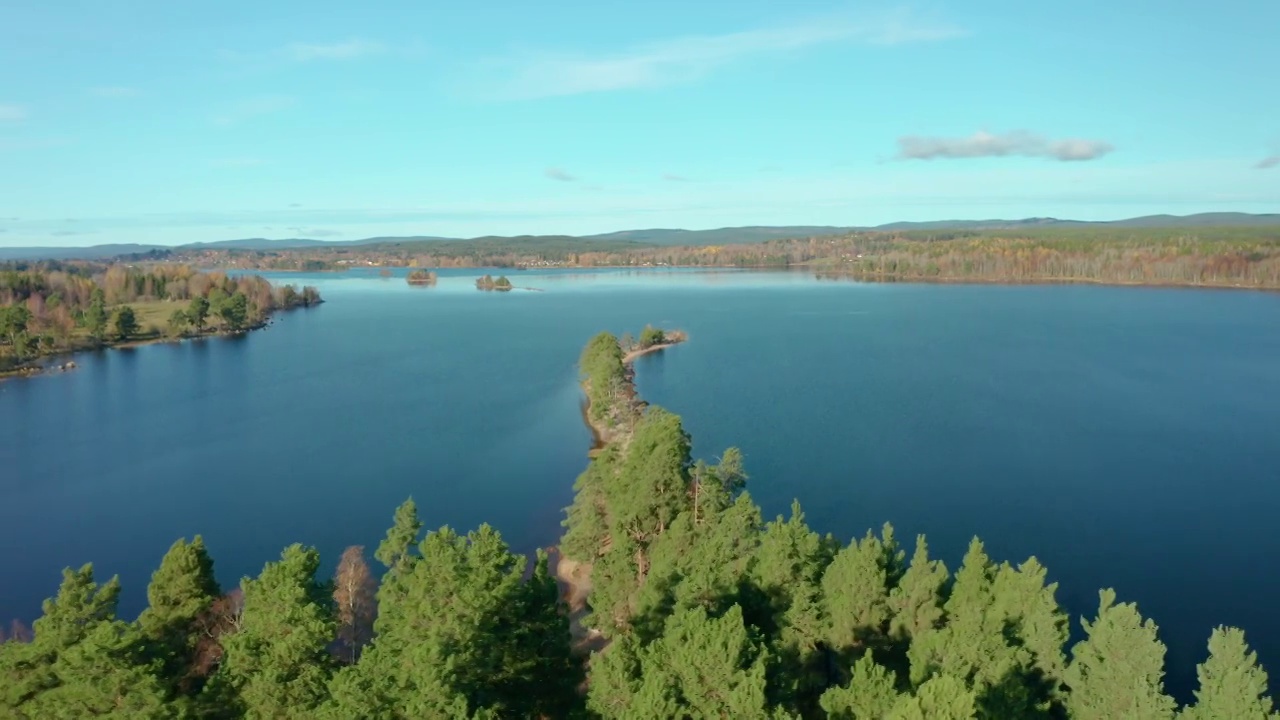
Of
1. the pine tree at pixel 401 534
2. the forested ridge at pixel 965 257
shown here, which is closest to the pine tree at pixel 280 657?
the pine tree at pixel 401 534

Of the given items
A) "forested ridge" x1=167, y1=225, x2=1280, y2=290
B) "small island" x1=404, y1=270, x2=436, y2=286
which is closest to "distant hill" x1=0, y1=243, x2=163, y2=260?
"forested ridge" x1=167, y1=225, x2=1280, y2=290

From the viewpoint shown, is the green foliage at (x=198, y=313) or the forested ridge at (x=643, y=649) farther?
the green foliage at (x=198, y=313)

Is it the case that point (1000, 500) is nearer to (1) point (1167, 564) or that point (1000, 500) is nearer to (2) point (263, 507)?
(1) point (1167, 564)

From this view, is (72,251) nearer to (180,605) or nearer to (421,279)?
(421,279)

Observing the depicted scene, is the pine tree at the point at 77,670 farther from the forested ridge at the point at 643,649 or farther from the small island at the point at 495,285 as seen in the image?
the small island at the point at 495,285

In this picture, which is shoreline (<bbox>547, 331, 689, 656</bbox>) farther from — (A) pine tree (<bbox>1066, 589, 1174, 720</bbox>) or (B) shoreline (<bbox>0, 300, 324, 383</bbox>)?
(B) shoreline (<bbox>0, 300, 324, 383</bbox>)

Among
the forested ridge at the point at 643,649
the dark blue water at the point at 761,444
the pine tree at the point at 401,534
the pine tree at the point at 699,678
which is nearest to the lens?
the pine tree at the point at 699,678

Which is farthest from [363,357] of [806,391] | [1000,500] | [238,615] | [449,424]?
[238,615]
